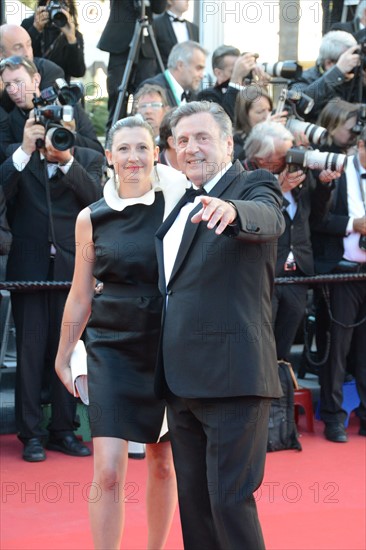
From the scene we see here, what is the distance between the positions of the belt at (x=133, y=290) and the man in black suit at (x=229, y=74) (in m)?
3.20

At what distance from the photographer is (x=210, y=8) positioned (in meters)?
10.3

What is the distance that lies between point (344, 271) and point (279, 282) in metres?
0.61

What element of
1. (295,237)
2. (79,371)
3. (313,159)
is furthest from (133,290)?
(295,237)

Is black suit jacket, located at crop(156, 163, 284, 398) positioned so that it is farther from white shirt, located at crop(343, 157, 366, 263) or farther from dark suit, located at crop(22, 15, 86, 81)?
dark suit, located at crop(22, 15, 86, 81)

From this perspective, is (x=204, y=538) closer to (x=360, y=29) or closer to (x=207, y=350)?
(x=207, y=350)

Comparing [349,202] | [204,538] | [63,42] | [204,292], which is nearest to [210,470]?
[204,538]

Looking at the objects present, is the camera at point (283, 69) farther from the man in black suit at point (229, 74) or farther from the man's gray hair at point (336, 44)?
the man's gray hair at point (336, 44)

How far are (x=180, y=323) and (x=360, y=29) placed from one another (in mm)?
5861

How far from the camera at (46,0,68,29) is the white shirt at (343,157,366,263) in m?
2.38

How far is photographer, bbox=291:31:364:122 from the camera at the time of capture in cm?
747

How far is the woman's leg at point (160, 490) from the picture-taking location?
3.99m

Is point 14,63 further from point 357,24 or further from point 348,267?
point 357,24

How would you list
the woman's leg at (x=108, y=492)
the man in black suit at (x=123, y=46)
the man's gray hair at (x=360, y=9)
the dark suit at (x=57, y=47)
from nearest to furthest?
the woman's leg at (x=108, y=492) < the dark suit at (x=57, y=47) < the man in black suit at (x=123, y=46) < the man's gray hair at (x=360, y=9)

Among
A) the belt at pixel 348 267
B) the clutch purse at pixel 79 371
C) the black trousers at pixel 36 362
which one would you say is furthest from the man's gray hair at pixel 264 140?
the clutch purse at pixel 79 371
